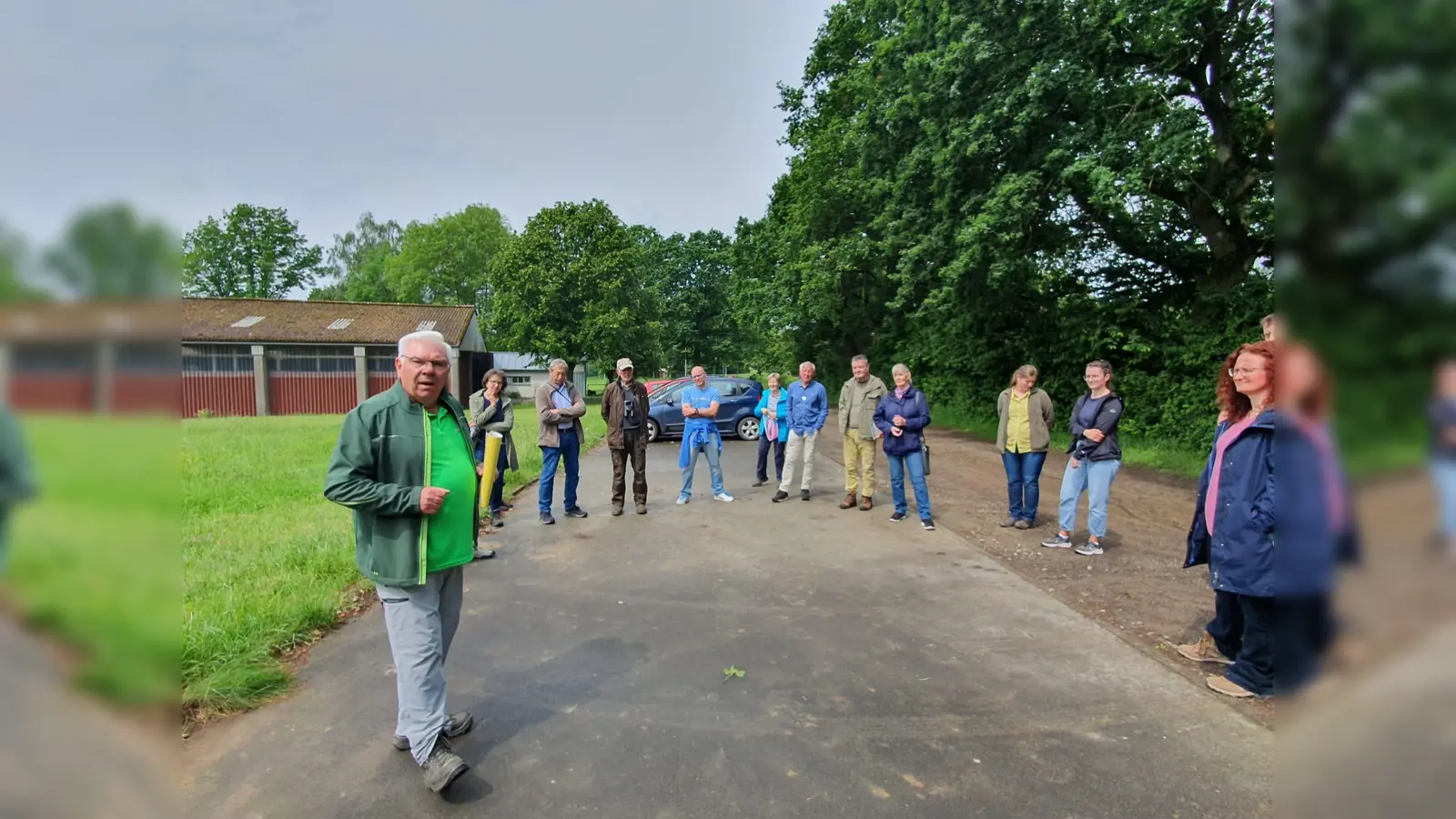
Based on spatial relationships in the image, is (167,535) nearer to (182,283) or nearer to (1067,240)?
(182,283)

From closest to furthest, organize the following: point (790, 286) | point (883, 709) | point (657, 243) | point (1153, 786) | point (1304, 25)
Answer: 1. point (1304, 25)
2. point (1153, 786)
3. point (883, 709)
4. point (790, 286)
5. point (657, 243)

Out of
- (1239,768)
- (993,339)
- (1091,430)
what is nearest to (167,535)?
(1239,768)

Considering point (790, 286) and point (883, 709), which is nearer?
point (883, 709)

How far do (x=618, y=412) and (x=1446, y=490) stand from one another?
315 inches

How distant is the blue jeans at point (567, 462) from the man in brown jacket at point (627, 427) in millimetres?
443

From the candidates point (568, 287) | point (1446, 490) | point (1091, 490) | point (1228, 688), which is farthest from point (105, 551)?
point (568, 287)

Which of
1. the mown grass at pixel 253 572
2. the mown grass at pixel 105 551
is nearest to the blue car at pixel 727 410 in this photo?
the mown grass at pixel 253 572

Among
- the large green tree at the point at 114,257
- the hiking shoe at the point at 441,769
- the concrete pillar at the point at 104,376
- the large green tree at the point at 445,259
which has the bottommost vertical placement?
the hiking shoe at the point at 441,769

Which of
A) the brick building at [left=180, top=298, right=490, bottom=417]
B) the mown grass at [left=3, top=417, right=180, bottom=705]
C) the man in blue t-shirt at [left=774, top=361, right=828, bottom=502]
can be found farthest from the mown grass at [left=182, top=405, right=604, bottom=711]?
the brick building at [left=180, top=298, right=490, bottom=417]

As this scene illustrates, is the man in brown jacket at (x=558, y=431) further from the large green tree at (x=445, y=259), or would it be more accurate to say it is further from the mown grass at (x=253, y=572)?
the large green tree at (x=445, y=259)

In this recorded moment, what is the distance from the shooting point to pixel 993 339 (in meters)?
16.5

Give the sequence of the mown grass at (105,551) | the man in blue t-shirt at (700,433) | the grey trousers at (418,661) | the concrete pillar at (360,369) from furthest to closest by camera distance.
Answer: the concrete pillar at (360,369) < the man in blue t-shirt at (700,433) < the grey trousers at (418,661) < the mown grass at (105,551)

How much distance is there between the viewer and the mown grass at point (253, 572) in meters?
3.48

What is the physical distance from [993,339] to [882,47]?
7115 millimetres
